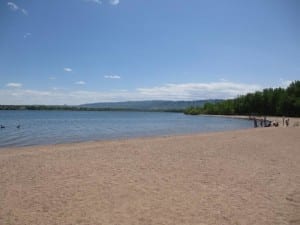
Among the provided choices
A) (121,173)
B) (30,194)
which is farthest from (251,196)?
(30,194)

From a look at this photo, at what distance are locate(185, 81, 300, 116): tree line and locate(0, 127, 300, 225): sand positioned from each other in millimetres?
92086

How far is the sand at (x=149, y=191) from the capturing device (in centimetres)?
695

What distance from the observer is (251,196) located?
8609mm

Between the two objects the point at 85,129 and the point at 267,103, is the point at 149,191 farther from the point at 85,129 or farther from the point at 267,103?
the point at 267,103

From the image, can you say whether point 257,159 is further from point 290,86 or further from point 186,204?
point 290,86

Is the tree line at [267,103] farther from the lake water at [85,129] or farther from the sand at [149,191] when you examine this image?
the sand at [149,191]

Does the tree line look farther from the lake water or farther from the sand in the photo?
the sand

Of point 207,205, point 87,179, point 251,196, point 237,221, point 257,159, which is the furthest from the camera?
point 257,159

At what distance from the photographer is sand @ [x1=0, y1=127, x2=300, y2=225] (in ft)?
22.8

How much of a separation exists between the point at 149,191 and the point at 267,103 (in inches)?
4422

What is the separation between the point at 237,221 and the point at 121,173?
218 inches

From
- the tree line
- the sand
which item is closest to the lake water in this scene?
the sand

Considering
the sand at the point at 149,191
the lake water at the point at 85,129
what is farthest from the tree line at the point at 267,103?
the sand at the point at 149,191

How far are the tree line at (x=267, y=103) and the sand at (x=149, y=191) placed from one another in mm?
92086
